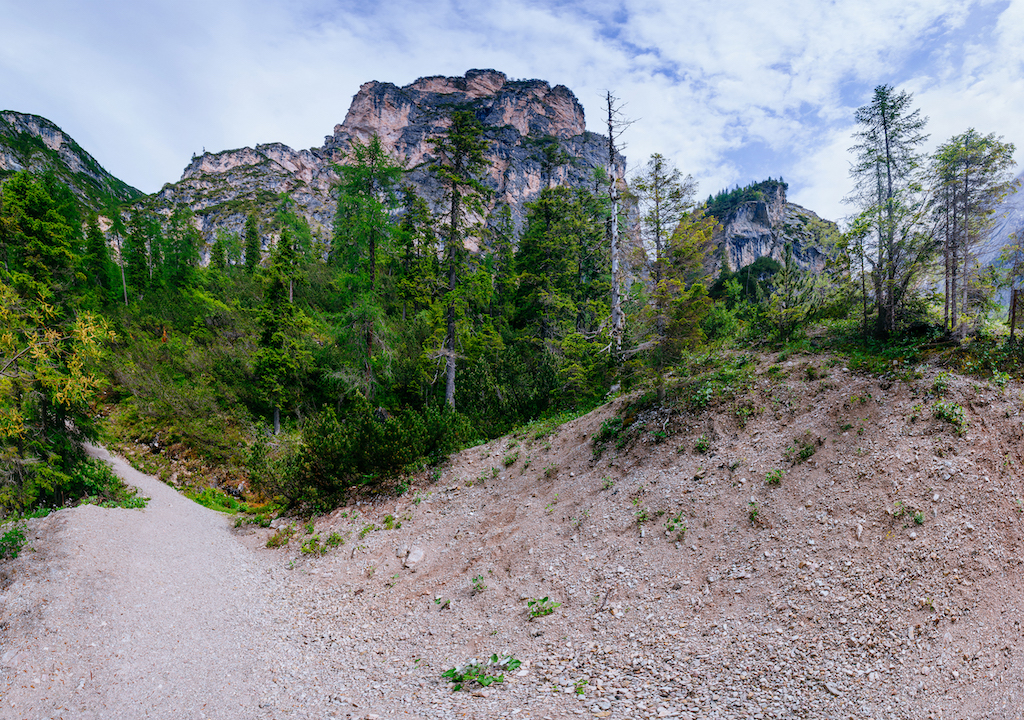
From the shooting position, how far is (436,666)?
5.84 metres

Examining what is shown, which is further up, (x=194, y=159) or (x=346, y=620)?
(x=194, y=159)

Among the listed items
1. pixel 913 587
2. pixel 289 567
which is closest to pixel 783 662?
pixel 913 587

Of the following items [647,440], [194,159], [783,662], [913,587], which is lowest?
[783,662]

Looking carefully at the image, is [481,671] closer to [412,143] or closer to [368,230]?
[368,230]

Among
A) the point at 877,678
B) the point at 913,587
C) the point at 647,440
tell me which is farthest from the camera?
the point at 647,440

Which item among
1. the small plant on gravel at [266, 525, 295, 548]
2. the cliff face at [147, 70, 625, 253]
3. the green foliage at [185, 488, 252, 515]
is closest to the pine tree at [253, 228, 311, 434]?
the green foliage at [185, 488, 252, 515]

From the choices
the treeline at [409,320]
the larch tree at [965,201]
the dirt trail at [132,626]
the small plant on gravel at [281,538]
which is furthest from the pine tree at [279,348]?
the larch tree at [965,201]

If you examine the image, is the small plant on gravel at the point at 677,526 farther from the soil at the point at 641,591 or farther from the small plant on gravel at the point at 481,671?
the small plant on gravel at the point at 481,671

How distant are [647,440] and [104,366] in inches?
1032

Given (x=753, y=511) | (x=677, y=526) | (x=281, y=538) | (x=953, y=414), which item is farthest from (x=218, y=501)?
(x=953, y=414)

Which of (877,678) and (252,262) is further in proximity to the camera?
(252,262)

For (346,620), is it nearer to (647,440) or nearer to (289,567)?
(289,567)

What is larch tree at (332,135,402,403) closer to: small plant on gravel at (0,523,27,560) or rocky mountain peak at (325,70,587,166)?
small plant on gravel at (0,523,27,560)

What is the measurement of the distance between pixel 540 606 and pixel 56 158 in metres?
140
